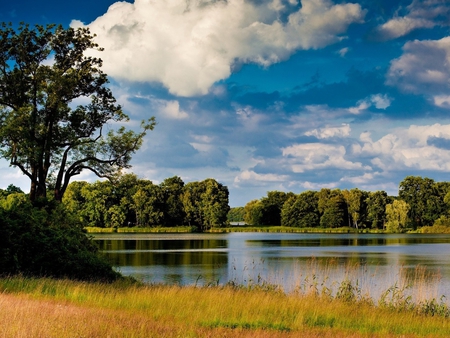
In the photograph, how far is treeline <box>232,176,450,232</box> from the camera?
116 meters

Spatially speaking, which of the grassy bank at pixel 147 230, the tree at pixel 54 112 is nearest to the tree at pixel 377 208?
the grassy bank at pixel 147 230

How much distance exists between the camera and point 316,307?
617 inches

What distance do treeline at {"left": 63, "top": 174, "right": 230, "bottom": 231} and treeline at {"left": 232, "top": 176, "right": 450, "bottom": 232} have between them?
19.9m

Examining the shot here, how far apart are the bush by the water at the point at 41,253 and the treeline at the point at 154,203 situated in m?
90.6

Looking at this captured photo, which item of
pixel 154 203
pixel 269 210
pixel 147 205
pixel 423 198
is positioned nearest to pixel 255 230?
pixel 269 210

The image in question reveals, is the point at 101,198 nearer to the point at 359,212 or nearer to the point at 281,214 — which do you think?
the point at 281,214

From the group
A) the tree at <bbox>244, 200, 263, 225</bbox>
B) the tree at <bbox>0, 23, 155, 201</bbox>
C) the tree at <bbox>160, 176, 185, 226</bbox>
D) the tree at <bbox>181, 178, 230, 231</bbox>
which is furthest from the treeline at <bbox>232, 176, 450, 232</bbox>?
the tree at <bbox>0, 23, 155, 201</bbox>

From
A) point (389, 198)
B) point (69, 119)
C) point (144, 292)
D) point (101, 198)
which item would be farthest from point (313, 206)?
point (144, 292)

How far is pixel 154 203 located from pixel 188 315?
360 feet

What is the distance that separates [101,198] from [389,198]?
66.5 meters

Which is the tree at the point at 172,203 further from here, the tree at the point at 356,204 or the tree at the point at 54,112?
the tree at the point at 54,112

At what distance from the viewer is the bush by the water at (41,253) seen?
67.2 feet

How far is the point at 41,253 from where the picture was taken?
21.5m

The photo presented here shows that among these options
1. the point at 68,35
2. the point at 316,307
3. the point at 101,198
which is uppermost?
the point at 68,35
